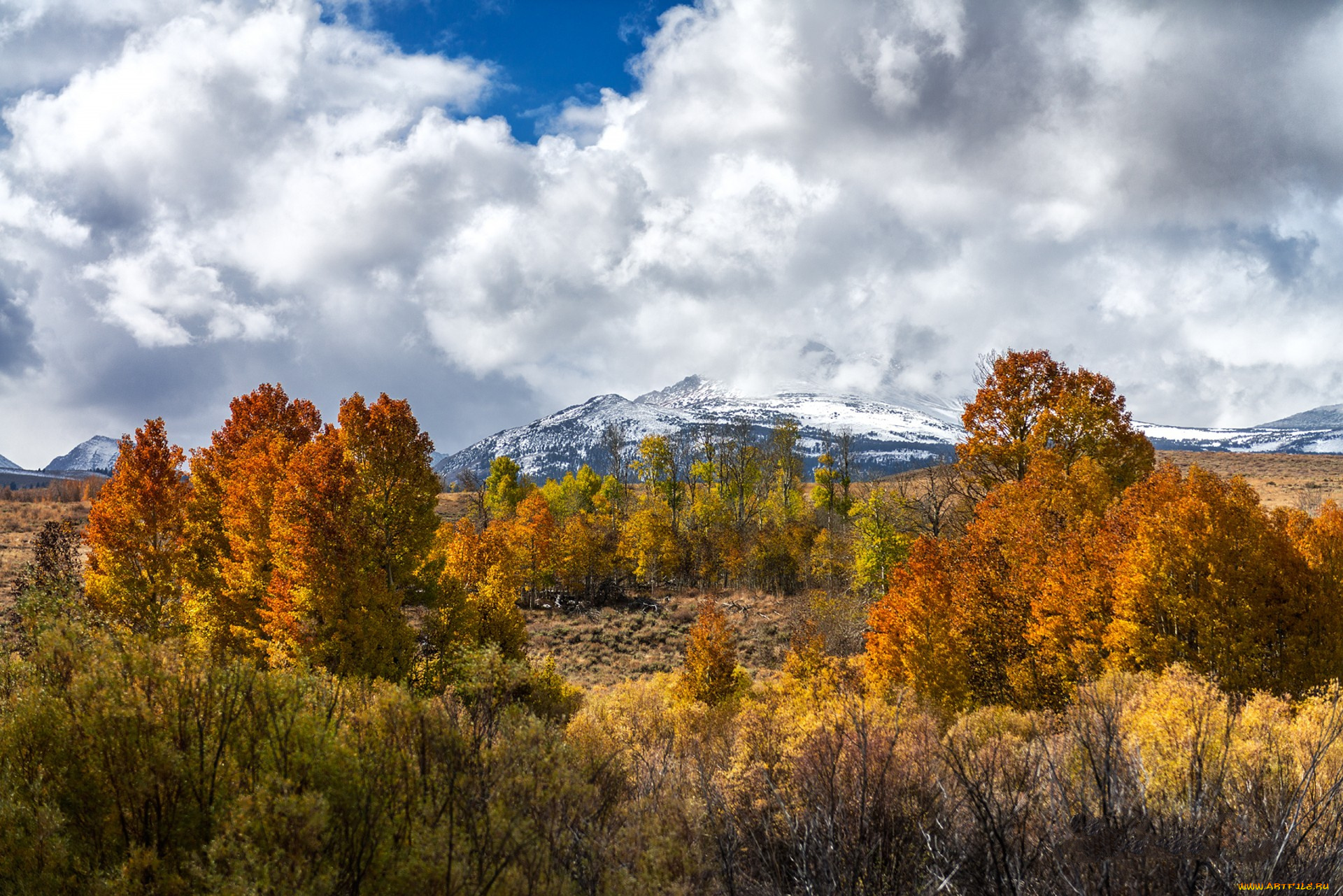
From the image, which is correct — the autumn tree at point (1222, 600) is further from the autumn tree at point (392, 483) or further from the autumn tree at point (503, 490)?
the autumn tree at point (503, 490)

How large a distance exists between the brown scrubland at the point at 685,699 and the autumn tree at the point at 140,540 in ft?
0.37

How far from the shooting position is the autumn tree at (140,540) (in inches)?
928

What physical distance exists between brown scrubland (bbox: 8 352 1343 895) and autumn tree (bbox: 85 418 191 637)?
112 millimetres

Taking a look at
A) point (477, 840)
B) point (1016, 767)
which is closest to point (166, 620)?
point (477, 840)

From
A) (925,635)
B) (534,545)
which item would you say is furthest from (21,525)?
(925,635)

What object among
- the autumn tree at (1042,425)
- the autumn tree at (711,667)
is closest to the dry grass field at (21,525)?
the autumn tree at (711,667)

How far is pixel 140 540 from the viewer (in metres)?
24.2

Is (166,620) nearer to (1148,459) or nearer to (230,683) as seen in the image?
(230,683)

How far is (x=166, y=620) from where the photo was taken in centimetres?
2419

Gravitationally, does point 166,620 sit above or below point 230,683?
below

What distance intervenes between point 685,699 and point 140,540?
73.3 feet

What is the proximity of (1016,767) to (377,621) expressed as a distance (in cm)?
1697

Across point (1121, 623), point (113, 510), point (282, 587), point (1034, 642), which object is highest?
point (113, 510)

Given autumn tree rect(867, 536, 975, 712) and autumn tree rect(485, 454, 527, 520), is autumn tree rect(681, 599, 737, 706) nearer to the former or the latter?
autumn tree rect(867, 536, 975, 712)
